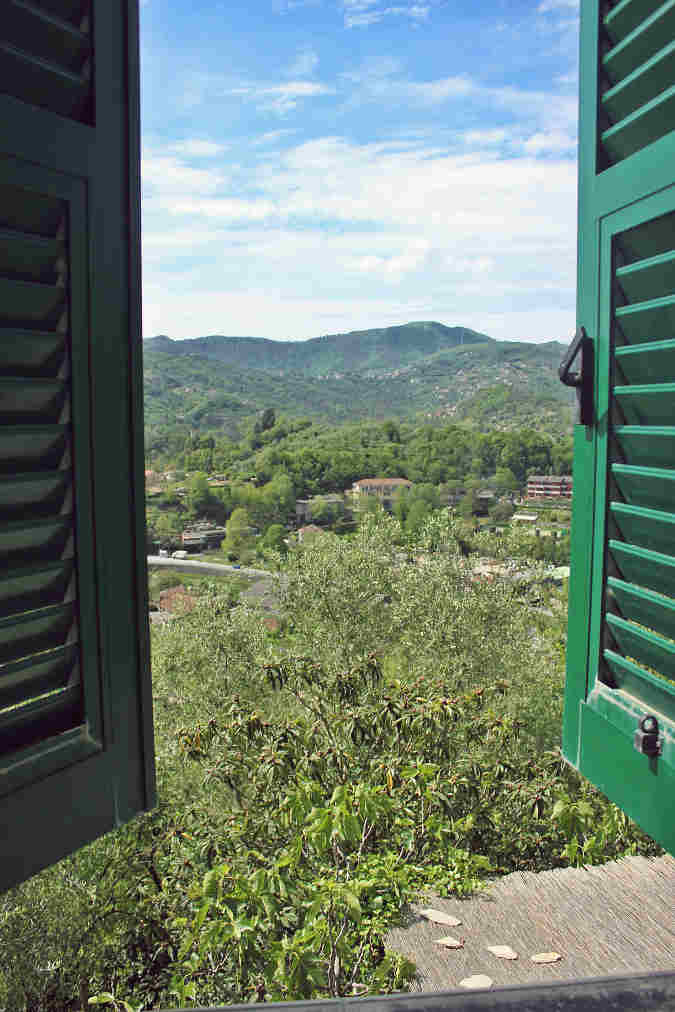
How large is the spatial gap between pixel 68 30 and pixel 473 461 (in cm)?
1629

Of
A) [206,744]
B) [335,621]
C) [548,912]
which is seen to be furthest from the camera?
[335,621]

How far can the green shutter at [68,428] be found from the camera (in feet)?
2.47

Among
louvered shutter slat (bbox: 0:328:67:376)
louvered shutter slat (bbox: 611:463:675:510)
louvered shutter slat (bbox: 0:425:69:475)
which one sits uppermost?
louvered shutter slat (bbox: 0:328:67:376)

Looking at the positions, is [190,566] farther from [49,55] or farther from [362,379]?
[362,379]

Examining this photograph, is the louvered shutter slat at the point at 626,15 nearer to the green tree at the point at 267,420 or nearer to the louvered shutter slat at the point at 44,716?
the louvered shutter slat at the point at 44,716

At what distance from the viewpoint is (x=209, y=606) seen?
374 inches

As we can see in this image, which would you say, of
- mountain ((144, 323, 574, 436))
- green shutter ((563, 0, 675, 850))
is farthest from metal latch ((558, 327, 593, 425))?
mountain ((144, 323, 574, 436))

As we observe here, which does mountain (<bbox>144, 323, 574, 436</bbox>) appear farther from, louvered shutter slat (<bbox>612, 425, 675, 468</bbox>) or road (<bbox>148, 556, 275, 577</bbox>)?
louvered shutter slat (<bbox>612, 425, 675, 468</bbox>)

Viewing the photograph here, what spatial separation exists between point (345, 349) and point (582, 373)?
99.0 ft

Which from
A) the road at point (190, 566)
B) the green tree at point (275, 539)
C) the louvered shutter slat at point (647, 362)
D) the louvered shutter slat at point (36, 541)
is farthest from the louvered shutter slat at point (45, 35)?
the road at point (190, 566)

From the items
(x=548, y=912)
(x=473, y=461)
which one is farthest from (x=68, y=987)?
(x=473, y=461)

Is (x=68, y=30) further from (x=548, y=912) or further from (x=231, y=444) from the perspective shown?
(x=231, y=444)

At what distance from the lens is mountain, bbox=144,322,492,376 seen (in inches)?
1053

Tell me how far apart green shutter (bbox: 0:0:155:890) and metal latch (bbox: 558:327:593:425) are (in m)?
0.58
